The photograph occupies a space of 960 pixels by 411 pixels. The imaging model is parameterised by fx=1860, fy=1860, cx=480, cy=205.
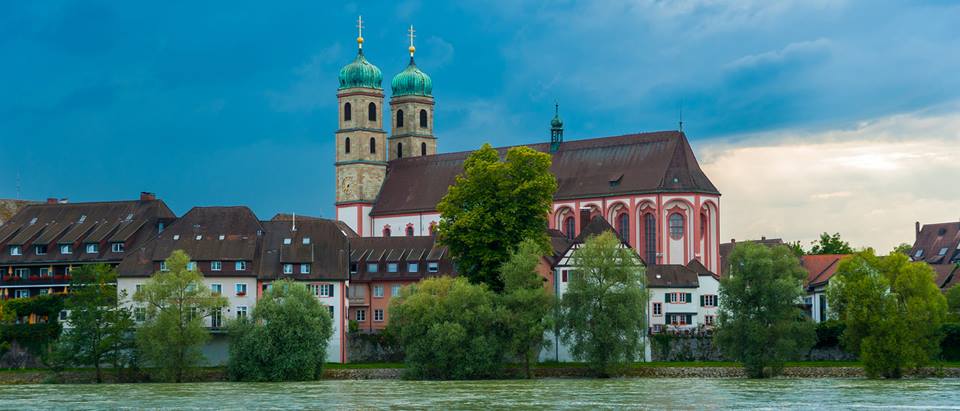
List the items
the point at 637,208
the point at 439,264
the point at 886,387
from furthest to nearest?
the point at 637,208
the point at 439,264
the point at 886,387

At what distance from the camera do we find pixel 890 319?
3561 inches

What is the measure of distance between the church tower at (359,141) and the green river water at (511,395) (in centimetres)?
6019

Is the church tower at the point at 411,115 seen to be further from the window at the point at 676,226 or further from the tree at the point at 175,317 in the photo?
the tree at the point at 175,317

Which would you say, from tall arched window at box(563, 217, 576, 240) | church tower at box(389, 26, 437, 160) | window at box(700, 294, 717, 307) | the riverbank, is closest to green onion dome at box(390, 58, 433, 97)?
church tower at box(389, 26, 437, 160)

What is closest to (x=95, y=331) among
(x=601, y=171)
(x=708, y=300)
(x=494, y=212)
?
(x=494, y=212)

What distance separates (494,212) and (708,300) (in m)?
20.8

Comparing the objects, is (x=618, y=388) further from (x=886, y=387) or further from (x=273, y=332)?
(x=273, y=332)

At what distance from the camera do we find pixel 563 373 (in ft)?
307

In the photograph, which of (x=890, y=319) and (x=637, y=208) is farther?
(x=637, y=208)

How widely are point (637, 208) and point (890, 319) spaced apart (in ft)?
133

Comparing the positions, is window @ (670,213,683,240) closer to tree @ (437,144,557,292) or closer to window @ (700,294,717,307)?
window @ (700,294,717,307)

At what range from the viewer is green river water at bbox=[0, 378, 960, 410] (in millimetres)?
71000

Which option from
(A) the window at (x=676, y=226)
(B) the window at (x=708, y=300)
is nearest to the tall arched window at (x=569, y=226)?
(A) the window at (x=676, y=226)

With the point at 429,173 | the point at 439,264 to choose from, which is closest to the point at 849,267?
the point at 439,264
